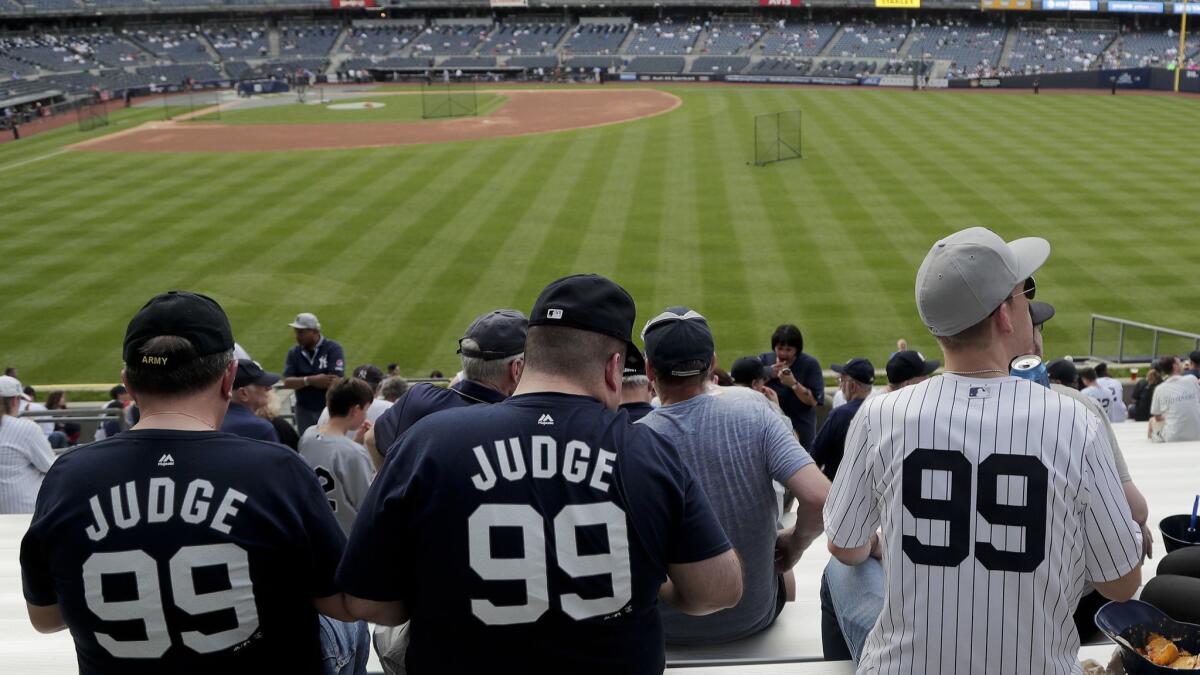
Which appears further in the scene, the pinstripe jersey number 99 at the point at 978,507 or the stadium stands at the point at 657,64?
the stadium stands at the point at 657,64

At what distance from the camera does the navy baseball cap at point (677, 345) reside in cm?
401

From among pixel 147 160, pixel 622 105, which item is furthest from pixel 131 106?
pixel 622 105

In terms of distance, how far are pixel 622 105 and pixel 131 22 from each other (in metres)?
43.5

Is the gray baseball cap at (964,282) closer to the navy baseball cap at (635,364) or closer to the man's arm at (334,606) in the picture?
the navy baseball cap at (635,364)

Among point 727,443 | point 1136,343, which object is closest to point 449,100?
point 1136,343

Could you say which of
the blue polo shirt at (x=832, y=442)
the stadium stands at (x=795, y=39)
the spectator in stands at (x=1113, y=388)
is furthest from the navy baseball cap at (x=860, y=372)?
the stadium stands at (x=795, y=39)

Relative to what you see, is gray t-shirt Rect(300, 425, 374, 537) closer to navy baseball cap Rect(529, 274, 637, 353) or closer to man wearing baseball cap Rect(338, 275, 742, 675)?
man wearing baseball cap Rect(338, 275, 742, 675)

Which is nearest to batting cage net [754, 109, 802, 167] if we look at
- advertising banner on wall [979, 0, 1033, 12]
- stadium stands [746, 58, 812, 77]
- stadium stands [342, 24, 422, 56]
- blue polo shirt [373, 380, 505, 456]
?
stadium stands [746, 58, 812, 77]

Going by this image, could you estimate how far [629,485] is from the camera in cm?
277

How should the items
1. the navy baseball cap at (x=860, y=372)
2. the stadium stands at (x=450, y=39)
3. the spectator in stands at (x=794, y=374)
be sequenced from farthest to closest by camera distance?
the stadium stands at (x=450, y=39) < the spectator in stands at (x=794, y=374) < the navy baseball cap at (x=860, y=372)

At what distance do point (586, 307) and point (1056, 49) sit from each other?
65674 mm

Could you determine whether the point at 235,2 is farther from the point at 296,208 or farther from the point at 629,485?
the point at 629,485

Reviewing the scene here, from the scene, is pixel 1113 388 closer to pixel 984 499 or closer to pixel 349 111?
pixel 984 499

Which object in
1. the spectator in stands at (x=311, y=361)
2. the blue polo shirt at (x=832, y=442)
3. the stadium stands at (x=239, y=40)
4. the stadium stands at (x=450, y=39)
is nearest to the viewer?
the blue polo shirt at (x=832, y=442)
